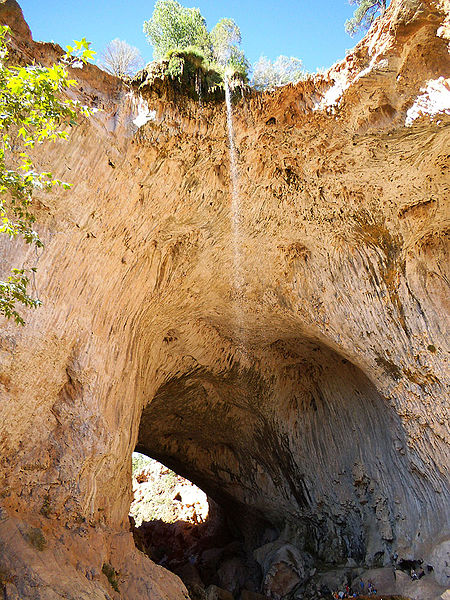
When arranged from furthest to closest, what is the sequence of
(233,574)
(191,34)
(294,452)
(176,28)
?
(233,574), (294,452), (176,28), (191,34)

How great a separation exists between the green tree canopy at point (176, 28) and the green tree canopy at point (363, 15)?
5.21 meters

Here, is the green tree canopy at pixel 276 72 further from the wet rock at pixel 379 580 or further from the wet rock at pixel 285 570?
the wet rock at pixel 285 570

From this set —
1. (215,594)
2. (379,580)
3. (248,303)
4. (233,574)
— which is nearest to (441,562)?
(379,580)

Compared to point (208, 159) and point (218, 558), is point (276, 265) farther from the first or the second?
point (218, 558)

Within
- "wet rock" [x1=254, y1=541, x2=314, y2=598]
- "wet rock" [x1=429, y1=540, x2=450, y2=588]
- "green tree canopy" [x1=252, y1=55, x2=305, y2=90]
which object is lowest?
"wet rock" [x1=254, y1=541, x2=314, y2=598]

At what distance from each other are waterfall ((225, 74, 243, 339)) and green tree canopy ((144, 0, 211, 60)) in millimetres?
3368

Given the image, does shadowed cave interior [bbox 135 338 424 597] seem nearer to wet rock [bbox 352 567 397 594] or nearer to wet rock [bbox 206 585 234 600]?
wet rock [bbox 352 567 397 594]

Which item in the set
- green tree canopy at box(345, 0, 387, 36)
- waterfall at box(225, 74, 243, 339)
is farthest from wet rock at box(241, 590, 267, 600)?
green tree canopy at box(345, 0, 387, 36)

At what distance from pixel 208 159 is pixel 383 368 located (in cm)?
649

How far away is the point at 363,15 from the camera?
556 inches

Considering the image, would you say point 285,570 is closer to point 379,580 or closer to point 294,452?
point 294,452

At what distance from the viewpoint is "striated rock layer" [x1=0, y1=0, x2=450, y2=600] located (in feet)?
25.3

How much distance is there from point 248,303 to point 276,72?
5.86 m

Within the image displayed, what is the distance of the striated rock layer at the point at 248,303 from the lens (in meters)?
7.71
